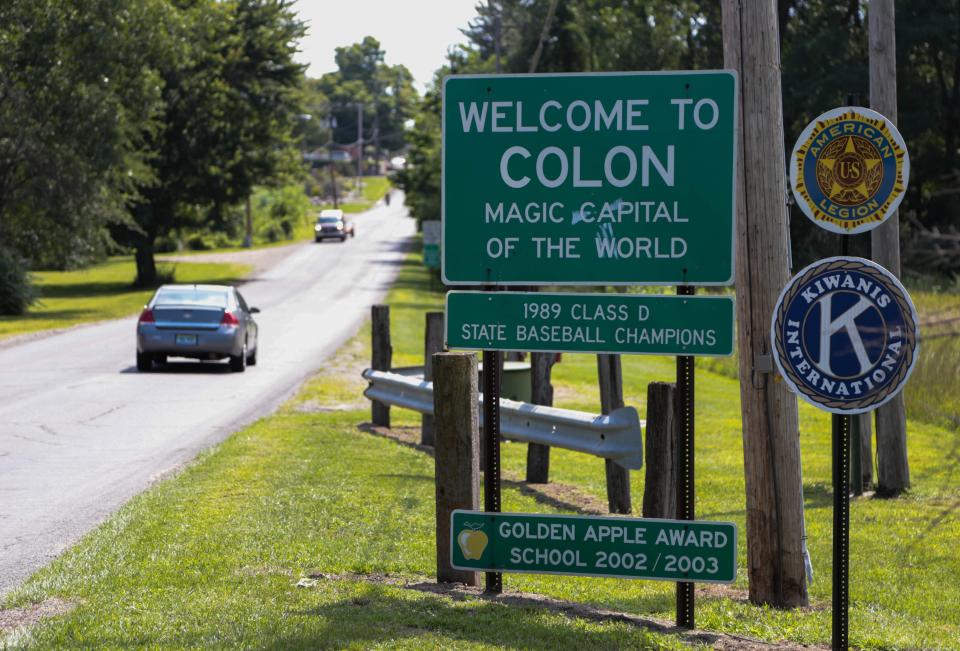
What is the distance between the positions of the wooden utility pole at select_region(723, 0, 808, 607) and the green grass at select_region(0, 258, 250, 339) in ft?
87.8

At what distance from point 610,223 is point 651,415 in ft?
7.50

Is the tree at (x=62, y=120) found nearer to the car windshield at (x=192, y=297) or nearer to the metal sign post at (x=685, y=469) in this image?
the car windshield at (x=192, y=297)

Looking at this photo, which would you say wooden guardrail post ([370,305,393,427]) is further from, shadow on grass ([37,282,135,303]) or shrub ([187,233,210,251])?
shrub ([187,233,210,251])

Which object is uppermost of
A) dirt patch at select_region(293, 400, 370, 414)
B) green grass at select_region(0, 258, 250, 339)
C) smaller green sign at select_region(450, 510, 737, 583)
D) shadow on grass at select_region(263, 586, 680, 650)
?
green grass at select_region(0, 258, 250, 339)

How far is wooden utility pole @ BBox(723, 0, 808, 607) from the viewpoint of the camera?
25.4ft

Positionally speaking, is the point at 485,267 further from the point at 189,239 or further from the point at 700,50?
the point at 189,239

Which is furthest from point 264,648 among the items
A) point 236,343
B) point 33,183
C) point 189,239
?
point 189,239

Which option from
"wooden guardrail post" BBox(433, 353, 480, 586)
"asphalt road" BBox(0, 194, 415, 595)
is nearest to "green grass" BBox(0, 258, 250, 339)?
"asphalt road" BBox(0, 194, 415, 595)

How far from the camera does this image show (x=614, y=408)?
12086 mm

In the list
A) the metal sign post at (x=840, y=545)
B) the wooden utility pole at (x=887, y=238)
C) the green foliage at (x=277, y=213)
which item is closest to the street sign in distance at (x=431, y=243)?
the wooden utility pole at (x=887, y=238)

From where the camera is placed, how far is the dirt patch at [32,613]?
6.60m

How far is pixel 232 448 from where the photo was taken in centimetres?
1342

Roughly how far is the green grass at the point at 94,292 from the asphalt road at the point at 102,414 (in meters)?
2.51

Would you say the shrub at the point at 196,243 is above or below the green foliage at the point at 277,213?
below
